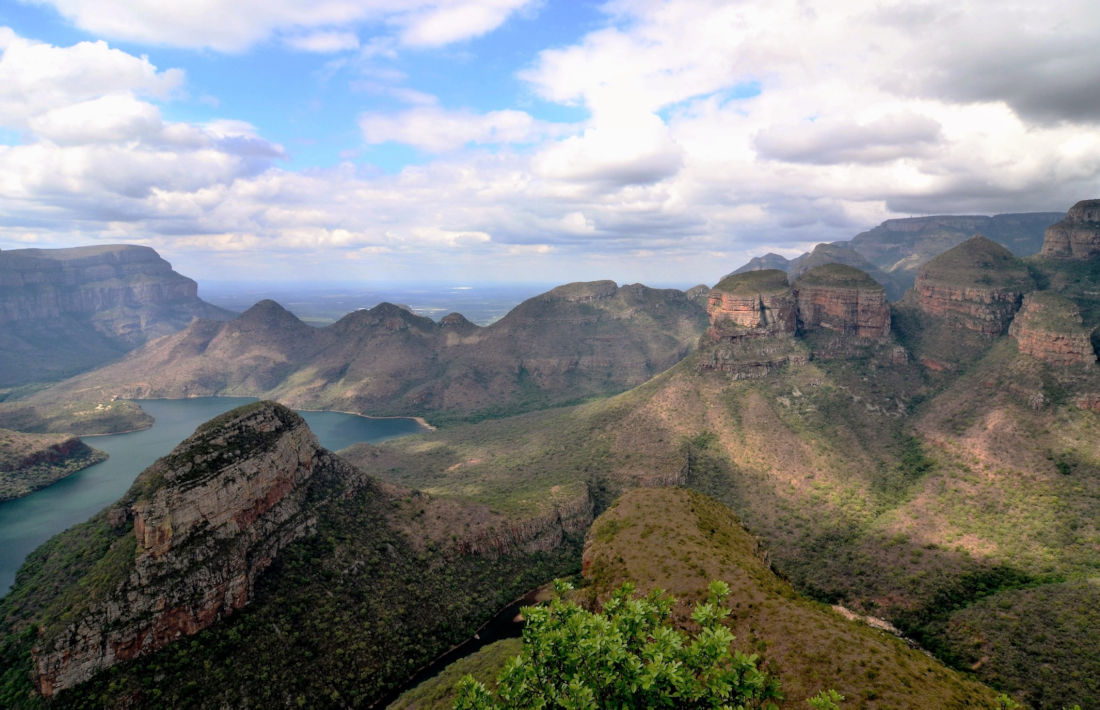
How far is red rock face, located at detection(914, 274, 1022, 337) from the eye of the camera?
14038 centimetres

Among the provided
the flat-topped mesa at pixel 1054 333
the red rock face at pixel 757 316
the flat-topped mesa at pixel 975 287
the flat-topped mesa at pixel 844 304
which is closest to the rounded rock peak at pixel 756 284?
the red rock face at pixel 757 316

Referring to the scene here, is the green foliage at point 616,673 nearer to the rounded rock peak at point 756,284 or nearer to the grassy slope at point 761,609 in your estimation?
the grassy slope at point 761,609

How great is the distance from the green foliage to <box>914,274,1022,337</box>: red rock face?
16250 cm

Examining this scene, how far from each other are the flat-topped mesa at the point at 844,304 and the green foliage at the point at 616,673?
151299mm

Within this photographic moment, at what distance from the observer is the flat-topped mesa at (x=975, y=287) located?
142m

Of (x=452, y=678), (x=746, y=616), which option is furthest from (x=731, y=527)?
(x=452, y=678)

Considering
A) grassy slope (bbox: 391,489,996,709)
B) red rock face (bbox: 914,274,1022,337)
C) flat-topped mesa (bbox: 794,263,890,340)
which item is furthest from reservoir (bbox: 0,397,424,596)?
red rock face (bbox: 914,274,1022,337)

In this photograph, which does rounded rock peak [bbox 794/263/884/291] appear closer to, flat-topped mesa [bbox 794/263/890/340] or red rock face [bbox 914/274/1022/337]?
flat-topped mesa [bbox 794/263/890/340]

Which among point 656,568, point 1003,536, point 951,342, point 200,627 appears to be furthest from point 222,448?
point 951,342

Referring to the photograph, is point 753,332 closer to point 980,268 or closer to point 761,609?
point 980,268

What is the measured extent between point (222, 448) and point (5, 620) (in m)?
33.7

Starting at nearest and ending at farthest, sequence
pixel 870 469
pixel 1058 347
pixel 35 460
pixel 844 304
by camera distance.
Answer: pixel 1058 347
pixel 870 469
pixel 35 460
pixel 844 304

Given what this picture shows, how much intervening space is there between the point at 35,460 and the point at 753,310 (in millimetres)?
215936

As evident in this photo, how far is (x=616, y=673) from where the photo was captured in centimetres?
2372
